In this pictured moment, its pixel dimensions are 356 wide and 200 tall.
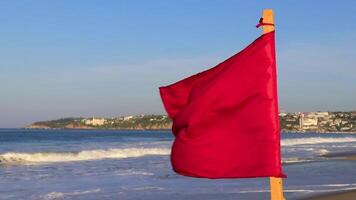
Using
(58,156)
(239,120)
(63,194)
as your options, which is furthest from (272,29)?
(58,156)

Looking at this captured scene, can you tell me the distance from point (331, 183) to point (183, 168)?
47.7 feet

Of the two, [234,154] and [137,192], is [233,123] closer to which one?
[234,154]

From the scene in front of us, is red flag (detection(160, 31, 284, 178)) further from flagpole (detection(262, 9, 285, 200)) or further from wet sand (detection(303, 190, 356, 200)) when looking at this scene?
wet sand (detection(303, 190, 356, 200))

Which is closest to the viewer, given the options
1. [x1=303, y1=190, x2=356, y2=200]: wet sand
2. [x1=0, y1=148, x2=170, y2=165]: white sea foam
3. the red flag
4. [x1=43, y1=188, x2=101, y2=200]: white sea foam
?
the red flag

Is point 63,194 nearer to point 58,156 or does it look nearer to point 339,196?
point 339,196

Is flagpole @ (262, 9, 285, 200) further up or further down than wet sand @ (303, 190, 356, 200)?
further up

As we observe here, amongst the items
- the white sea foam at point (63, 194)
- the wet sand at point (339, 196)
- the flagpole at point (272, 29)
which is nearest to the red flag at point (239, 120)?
the flagpole at point (272, 29)

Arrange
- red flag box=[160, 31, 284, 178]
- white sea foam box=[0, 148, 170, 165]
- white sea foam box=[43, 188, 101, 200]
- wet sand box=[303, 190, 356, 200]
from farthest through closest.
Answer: white sea foam box=[0, 148, 170, 165] → white sea foam box=[43, 188, 101, 200] → wet sand box=[303, 190, 356, 200] → red flag box=[160, 31, 284, 178]

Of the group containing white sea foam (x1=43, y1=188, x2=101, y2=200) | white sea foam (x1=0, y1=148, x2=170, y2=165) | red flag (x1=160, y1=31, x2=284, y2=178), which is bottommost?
white sea foam (x1=0, y1=148, x2=170, y2=165)

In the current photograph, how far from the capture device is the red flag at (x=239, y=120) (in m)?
4.19

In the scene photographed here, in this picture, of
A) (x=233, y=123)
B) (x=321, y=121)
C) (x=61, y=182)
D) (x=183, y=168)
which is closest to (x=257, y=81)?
(x=233, y=123)

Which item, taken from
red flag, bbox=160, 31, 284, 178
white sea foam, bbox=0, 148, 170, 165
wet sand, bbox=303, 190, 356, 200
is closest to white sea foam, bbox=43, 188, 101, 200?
wet sand, bbox=303, 190, 356, 200

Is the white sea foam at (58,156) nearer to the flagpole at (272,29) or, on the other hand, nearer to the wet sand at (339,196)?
the wet sand at (339,196)

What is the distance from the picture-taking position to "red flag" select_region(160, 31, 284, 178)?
419 centimetres
